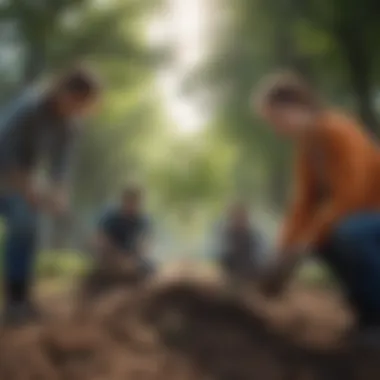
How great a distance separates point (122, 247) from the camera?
127cm

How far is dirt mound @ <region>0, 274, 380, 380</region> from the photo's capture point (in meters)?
1.22

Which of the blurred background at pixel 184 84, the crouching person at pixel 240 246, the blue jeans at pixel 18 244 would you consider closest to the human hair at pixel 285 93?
the blurred background at pixel 184 84

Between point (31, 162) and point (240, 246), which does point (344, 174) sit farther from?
point (31, 162)

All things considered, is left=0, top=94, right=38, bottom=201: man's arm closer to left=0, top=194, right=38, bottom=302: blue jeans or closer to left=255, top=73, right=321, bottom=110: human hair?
left=0, top=194, right=38, bottom=302: blue jeans

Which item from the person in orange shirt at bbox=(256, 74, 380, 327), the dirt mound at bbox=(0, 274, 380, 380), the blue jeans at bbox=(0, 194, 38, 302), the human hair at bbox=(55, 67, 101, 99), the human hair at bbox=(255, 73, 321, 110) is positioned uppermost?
the human hair at bbox=(255, 73, 321, 110)

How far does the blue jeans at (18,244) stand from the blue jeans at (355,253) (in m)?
0.47

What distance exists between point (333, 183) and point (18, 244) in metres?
0.52

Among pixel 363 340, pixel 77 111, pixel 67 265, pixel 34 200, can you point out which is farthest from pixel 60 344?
pixel 363 340

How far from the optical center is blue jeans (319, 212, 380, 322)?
4.17 feet

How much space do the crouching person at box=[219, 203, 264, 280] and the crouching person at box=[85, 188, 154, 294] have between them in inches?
4.9

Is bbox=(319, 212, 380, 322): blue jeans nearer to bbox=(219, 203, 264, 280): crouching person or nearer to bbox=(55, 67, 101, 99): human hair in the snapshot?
bbox=(219, 203, 264, 280): crouching person

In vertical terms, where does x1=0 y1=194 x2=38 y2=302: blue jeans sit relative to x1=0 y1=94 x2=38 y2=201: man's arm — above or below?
below

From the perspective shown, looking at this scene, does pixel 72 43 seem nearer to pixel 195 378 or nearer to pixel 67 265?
pixel 67 265

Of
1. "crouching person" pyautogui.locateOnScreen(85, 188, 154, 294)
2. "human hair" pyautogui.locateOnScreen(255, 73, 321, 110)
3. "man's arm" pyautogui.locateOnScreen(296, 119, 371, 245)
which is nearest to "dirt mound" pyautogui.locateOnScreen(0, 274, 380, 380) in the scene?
"crouching person" pyautogui.locateOnScreen(85, 188, 154, 294)
